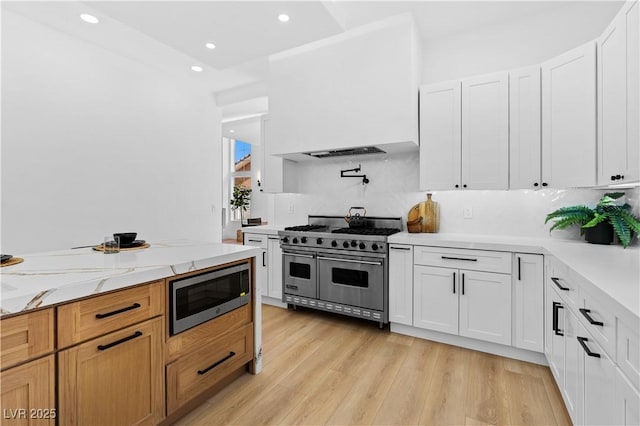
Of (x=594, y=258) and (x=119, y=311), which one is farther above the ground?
(x=594, y=258)

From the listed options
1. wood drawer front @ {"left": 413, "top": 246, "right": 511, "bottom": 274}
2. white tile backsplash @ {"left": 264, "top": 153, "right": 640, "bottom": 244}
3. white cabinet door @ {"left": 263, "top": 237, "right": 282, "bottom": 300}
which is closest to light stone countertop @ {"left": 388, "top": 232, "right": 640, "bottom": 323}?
wood drawer front @ {"left": 413, "top": 246, "right": 511, "bottom": 274}

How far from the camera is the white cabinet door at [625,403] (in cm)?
93

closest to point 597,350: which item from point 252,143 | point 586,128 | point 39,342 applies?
point 586,128

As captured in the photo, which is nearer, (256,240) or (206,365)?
(206,365)

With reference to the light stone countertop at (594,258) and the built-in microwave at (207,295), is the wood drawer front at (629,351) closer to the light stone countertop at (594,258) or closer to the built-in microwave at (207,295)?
the light stone countertop at (594,258)

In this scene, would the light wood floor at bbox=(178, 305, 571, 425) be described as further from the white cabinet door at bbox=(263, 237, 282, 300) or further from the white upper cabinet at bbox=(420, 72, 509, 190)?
the white upper cabinet at bbox=(420, 72, 509, 190)

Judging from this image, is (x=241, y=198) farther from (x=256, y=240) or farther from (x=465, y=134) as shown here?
(x=465, y=134)

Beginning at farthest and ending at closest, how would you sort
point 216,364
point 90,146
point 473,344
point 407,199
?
point 90,146 < point 407,199 < point 473,344 < point 216,364

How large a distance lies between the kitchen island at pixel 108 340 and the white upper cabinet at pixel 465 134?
1.99 m

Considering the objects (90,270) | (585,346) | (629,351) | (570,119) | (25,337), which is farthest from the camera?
(570,119)

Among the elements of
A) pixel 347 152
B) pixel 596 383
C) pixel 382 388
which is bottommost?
pixel 382 388

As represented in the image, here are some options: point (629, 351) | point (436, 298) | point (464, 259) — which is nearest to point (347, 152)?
point (464, 259)

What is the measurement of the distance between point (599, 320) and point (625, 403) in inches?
12.5

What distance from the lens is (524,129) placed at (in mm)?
2617
